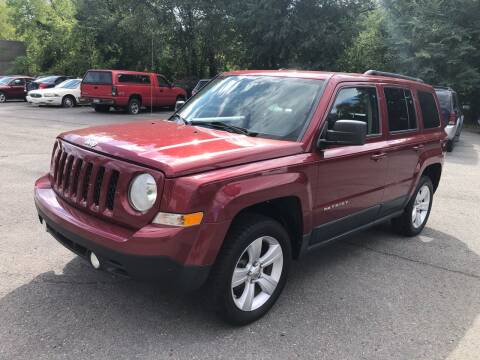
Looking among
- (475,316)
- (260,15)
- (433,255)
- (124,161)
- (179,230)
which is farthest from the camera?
(260,15)

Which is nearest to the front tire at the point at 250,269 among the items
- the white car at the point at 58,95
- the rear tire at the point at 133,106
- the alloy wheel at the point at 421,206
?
the alloy wheel at the point at 421,206

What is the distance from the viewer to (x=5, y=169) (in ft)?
26.4

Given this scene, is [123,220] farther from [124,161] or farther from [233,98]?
[233,98]

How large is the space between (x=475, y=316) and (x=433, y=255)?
136cm

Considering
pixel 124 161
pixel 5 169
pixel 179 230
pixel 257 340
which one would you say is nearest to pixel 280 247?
pixel 257 340

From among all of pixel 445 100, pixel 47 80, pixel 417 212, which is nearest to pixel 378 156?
pixel 417 212

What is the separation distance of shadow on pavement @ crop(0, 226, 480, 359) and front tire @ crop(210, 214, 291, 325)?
5.0 inches

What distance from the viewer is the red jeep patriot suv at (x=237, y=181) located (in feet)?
9.65

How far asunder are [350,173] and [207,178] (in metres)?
1.70

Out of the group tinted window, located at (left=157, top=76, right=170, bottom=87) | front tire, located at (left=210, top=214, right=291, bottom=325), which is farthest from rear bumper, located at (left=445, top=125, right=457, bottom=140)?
A: tinted window, located at (left=157, top=76, right=170, bottom=87)

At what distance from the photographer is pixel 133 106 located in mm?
21281

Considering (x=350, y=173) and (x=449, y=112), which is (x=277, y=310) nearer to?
(x=350, y=173)

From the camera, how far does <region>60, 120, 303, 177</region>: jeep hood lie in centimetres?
301

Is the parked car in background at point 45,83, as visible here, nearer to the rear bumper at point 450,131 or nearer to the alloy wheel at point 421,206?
the rear bumper at point 450,131
